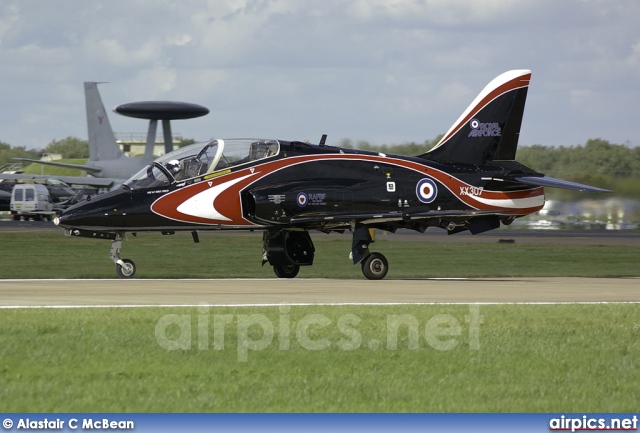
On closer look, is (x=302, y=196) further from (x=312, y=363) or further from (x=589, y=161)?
(x=589, y=161)

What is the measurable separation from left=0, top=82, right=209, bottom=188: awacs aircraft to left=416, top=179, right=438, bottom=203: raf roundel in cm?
4206

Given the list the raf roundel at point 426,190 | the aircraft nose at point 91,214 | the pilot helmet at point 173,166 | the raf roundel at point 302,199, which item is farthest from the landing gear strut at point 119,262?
the raf roundel at point 426,190

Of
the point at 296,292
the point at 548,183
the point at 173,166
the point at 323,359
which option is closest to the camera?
the point at 323,359

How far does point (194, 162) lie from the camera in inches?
884

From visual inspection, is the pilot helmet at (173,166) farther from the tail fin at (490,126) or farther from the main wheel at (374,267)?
the tail fin at (490,126)

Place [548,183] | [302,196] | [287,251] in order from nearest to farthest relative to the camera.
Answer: [302,196]
[287,251]
[548,183]

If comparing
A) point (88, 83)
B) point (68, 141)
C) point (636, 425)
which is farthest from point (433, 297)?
point (68, 141)

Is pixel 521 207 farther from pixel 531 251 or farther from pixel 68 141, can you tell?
pixel 68 141

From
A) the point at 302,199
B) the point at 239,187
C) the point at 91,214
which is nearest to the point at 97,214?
the point at 91,214

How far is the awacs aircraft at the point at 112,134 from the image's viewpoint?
214 feet

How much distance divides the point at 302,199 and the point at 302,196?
6cm

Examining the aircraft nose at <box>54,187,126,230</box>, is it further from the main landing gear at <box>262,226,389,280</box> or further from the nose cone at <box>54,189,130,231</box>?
the main landing gear at <box>262,226,389,280</box>

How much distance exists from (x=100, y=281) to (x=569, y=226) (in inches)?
1214

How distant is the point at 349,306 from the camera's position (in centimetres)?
1549
